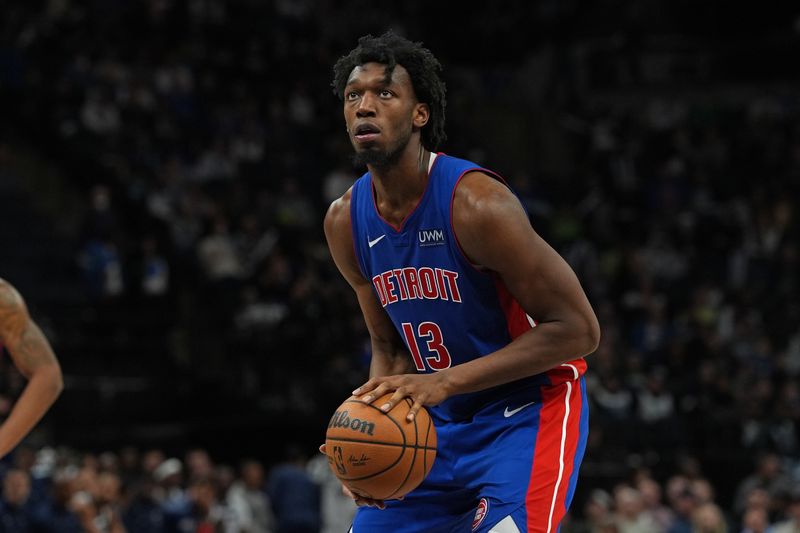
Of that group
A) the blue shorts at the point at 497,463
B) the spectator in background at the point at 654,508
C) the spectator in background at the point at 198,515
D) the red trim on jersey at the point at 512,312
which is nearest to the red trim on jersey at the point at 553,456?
the blue shorts at the point at 497,463

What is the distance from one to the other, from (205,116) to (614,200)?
20.9 ft

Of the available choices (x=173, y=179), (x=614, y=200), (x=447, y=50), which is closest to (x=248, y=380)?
(x=173, y=179)

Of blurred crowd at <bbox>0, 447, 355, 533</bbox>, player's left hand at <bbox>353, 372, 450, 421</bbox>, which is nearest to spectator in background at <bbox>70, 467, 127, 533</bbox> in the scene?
blurred crowd at <bbox>0, 447, 355, 533</bbox>

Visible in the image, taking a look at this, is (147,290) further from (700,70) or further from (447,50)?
(700,70)

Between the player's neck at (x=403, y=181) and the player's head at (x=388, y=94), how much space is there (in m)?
0.07

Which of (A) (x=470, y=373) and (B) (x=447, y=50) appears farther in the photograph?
(B) (x=447, y=50)

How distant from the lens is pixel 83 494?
10.5 metres

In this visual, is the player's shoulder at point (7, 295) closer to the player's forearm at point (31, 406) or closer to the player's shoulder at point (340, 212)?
the player's forearm at point (31, 406)

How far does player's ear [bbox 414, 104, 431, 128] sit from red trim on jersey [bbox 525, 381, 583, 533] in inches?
43.7

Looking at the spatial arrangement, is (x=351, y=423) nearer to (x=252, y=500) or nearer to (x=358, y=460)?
(x=358, y=460)

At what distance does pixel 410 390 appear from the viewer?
470cm

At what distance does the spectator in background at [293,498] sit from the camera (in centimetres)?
1329

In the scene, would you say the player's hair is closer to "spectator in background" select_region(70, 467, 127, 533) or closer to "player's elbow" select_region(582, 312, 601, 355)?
"player's elbow" select_region(582, 312, 601, 355)

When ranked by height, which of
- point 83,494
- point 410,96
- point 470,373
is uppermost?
point 410,96
